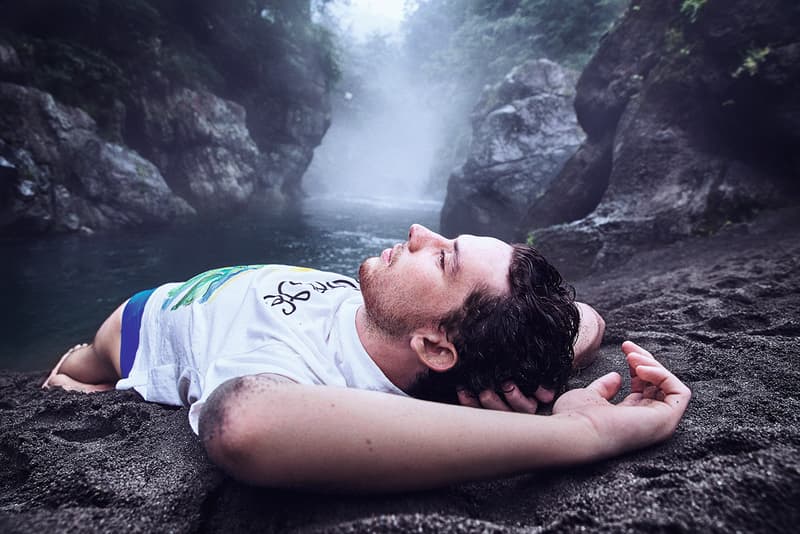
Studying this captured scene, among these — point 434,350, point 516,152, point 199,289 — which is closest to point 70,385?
point 199,289

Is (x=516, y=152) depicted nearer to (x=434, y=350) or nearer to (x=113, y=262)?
(x=113, y=262)

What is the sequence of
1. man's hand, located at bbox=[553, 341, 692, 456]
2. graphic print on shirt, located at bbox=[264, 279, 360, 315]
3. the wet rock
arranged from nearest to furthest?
man's hand, located at bbox=[553, 341, 692, 456] → graphic print on shirt, located at bbox=[264, 279, 360, 315] → the wet rock

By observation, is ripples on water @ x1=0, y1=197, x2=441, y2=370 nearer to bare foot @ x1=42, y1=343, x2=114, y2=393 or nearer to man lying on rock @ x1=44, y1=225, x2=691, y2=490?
bare foot @ x1=42, y1=343, x2=114, y2=393

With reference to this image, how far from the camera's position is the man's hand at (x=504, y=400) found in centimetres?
164

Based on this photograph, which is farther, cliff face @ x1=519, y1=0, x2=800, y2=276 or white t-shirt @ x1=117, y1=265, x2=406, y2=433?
cliff face @ x1=519, y1=0, x2=800, y2=276

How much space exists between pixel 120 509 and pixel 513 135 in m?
12.1

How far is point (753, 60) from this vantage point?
4.94 meters

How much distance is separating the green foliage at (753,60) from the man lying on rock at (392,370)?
4822 millimetres

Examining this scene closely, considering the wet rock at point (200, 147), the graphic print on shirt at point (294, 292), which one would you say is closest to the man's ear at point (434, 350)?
the graphic print on shirt at point (294, 292)

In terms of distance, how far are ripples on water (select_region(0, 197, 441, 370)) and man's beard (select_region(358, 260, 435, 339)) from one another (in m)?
4.28

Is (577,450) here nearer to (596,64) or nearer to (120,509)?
(120,509)

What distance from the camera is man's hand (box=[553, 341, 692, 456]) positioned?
1.27 m

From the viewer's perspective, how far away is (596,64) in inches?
305

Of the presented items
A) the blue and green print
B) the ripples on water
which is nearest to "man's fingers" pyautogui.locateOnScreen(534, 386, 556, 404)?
the blue and green print
